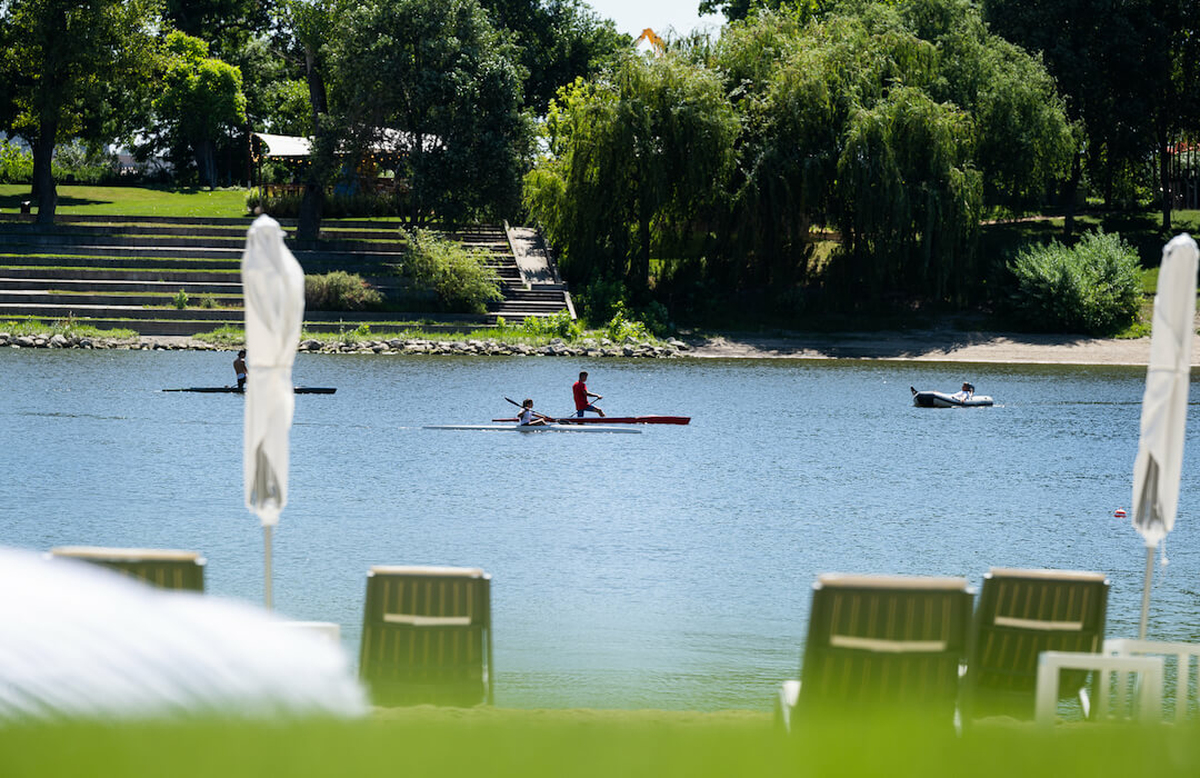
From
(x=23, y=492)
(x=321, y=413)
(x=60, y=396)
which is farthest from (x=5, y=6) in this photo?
(x=23, y=492)

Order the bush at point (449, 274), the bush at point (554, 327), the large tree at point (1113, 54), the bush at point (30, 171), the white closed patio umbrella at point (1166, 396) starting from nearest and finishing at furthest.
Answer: the white closed patio umbrella at point (1166, 396) → the bush at point (554, 327) → the bush at point (449, 274) → the large tree at point (1113, 54) → the bush at point (30, 171)

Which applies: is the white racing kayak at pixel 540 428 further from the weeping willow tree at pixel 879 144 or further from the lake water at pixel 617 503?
the weeping willow tree at pixel 879 144

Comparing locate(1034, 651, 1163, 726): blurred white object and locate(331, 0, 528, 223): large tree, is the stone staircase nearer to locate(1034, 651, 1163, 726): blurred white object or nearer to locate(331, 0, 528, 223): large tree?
locate(331, 0, 528, 223): large tree

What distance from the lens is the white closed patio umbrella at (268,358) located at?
7.27 metres

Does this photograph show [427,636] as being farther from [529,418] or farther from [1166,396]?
[529,418]

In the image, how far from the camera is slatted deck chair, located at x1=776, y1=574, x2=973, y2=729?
627 centimetres

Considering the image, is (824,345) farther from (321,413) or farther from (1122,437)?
(321,413)

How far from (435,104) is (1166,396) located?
48127 mm

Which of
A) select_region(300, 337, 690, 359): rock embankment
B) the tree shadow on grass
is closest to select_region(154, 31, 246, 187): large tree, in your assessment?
the tree shadow on grass

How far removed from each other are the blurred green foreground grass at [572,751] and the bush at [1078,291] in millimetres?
45987

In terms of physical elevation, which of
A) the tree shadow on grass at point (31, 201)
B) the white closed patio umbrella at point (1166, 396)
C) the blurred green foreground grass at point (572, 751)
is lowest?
the blurred green foreground grass at point (572, 751)

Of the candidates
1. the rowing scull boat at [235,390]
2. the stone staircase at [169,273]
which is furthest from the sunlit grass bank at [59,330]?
the rowing scull boat at [235,390]

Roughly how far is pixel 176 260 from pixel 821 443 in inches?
1225

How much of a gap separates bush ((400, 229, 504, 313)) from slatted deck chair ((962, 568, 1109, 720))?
4219 cm
